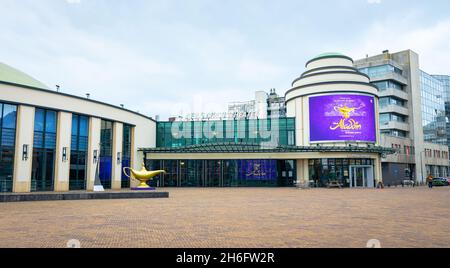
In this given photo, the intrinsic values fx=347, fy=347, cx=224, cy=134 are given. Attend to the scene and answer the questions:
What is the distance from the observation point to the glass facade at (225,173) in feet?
154

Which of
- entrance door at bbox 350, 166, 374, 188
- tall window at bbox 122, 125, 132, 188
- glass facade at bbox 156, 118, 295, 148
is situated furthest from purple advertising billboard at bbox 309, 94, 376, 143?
tall window at bbox 122, 125, 132, 188

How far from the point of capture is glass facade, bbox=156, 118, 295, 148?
162 ft

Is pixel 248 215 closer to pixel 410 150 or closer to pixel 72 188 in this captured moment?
pixel 72 188

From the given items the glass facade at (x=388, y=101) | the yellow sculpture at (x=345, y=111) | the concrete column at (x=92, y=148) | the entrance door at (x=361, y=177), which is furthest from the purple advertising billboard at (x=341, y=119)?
the concrete column at (x=92, y=148)

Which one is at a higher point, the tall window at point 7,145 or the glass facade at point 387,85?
the glass facade at point 387,85

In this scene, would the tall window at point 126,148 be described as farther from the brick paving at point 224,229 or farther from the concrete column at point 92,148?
the brick paving at point 224,229

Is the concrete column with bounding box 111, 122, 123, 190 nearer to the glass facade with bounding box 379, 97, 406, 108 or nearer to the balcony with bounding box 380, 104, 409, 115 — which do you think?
the balcony with bounding box 380, 104, 409, 115

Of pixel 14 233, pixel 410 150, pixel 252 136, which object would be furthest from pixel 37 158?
pixel 410 150

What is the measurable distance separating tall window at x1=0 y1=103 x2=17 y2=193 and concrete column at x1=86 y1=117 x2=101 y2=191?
7.26 meters

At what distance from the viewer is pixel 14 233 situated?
1045 cm

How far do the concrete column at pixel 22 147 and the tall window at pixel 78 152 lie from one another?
4.28 m

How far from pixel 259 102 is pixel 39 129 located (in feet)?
180
